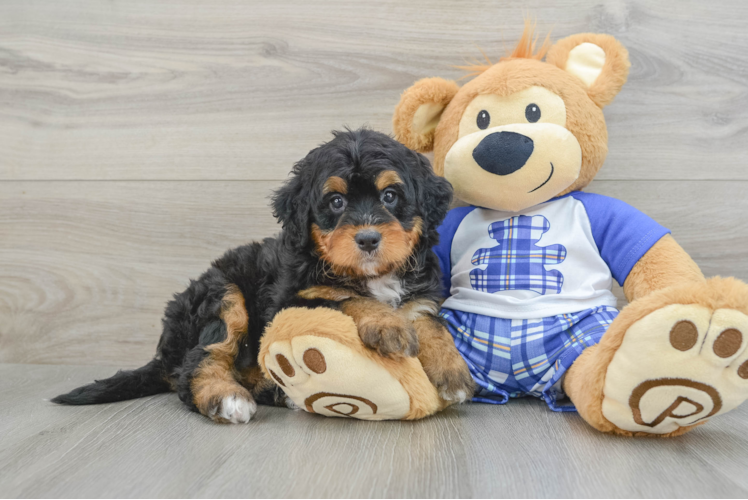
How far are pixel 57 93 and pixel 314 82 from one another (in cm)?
129

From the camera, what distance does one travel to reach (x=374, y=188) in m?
1.73

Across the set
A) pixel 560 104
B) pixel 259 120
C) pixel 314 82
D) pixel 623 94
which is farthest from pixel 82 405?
pixel 623 94

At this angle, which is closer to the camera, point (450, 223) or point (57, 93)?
point (450, 223)

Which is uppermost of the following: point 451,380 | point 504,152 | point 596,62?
point 596,62

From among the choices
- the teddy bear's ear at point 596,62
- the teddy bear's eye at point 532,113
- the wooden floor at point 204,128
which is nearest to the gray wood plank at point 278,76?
the wooden floor at point 204,128

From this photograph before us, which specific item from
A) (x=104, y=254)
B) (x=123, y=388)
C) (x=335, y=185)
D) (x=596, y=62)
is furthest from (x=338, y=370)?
(x=104, y=254)

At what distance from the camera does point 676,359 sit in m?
1.35

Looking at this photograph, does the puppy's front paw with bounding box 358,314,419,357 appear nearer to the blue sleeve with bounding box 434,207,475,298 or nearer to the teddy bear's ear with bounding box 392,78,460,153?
the blue sleeve with bounding box 434,207,475,298

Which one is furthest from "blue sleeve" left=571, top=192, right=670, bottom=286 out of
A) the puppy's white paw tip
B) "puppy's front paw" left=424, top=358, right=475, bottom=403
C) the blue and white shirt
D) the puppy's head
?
the puppy's white paw tip

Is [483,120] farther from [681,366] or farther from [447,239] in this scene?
[681,366]

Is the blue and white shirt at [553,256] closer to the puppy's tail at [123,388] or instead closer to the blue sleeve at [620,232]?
the blue sleeve at [620,232]

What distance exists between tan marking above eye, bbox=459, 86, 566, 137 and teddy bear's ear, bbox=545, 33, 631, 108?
190mm

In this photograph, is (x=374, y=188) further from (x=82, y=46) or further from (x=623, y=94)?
(x=82, y=46)

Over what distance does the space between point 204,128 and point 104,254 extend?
2.62 ft
